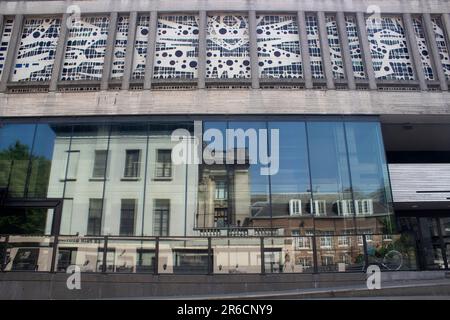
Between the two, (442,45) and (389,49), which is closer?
(389,49)

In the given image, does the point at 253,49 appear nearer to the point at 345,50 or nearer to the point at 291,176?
the point at 345,50

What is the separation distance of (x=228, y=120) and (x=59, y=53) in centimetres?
932

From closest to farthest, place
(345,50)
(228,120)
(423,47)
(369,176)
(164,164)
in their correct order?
(369,176) < (164,164) < (228,120) < (345,50) < (423,47)

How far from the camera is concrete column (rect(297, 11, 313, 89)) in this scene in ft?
57.6

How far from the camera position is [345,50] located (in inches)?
718

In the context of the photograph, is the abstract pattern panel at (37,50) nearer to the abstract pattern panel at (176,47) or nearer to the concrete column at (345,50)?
the abstract pattern panel at (176,47)

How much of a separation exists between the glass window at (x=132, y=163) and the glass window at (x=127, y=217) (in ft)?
4.02

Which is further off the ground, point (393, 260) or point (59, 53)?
point (59, 53)

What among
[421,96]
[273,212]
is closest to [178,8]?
[273,212]

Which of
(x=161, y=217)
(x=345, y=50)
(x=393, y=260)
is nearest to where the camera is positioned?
(x=393, y=260)

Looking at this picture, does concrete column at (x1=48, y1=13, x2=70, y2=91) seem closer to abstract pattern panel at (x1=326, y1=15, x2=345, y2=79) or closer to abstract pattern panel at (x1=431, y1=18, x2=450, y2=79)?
abstract pattern panel at (x1=326, y1=15, x2=345, y2=79)

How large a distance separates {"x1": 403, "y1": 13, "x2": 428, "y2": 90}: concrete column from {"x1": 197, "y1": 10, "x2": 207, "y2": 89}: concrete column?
10.6m

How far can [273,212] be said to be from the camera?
15562mm

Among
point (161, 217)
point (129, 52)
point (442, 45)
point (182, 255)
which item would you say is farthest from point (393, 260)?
point (129, 52)
